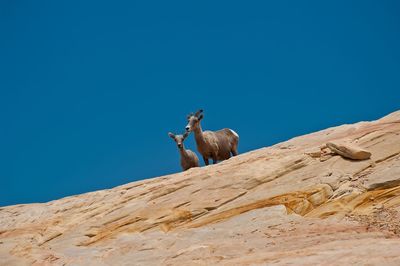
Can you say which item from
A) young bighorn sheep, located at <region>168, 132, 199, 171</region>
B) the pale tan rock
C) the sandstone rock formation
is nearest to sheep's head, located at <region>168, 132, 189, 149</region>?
young bighorn sheep, located at <region>168, 132, 199, 171</region>

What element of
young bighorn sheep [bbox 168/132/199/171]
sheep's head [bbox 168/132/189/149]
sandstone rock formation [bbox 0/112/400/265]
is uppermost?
sheep's head [bbox 168/132/189/149]

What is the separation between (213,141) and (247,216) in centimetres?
1179

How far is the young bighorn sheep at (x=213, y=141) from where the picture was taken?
25.4 metres

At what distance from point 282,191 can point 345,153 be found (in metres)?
2.21

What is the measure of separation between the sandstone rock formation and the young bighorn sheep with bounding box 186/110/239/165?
5.98m

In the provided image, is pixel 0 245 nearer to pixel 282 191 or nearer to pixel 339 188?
pixel 282 191

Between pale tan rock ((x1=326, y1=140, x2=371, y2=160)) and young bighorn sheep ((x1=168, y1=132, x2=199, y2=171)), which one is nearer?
pale tan rock ((x1=326, y1=140, x2=371, y2=160))

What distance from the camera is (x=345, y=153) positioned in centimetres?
1589

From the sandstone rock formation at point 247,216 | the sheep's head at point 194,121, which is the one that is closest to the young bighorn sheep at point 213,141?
the sheep's head at point 194,121

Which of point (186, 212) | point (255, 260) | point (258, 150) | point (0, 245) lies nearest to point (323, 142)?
point (258, 150)

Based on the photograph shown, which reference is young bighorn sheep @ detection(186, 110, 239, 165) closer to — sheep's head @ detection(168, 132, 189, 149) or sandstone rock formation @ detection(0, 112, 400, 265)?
sheep's head @ detection(168, 132, 189, 149)

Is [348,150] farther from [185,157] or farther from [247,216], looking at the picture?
[185,157]

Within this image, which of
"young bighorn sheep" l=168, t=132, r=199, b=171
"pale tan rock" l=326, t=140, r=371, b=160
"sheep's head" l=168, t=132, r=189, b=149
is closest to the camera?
"pale tan rock" l=326, t=140, r=371, b=160

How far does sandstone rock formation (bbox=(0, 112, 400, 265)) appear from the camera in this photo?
1180cm
